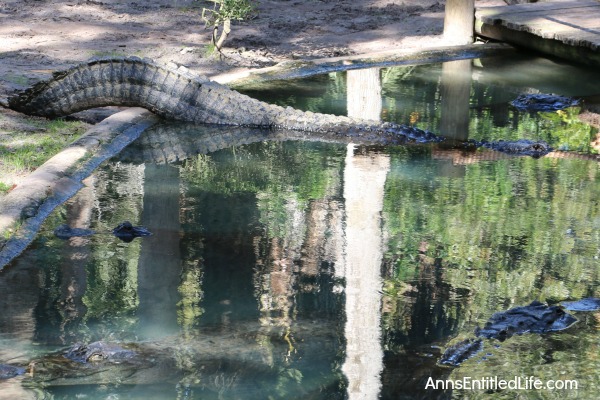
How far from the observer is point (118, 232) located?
A: 14.7 ft

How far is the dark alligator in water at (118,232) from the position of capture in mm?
4449

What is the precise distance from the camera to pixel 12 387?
304 cm

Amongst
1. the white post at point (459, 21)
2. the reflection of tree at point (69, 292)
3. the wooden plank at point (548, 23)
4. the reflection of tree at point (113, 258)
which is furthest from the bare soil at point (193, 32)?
the reflection of tree at point (69, 292)

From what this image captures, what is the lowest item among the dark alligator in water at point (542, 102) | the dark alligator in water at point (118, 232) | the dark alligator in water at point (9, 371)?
the dark alligator in water at point (9, 371)

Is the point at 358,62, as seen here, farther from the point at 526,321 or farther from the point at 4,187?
the point at 526,321

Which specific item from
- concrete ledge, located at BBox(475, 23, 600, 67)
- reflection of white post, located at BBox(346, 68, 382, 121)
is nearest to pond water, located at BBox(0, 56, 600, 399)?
reflection of white post, located at BBox(346, 68, 382, 121)

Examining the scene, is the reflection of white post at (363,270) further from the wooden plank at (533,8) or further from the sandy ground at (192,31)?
the wooden plank at (533,8)

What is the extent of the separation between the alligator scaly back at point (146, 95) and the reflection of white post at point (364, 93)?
0.65 m

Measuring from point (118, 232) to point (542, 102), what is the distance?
3774 mm

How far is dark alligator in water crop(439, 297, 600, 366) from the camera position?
331 cm

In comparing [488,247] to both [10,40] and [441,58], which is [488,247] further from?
[10,40]

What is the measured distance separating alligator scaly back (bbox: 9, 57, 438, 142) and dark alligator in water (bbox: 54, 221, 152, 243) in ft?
7.24

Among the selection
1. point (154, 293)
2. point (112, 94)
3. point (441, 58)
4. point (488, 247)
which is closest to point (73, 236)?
point (154, 293)

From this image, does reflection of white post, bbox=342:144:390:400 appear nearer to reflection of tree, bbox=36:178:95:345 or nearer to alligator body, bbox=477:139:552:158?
alligator body, bbox=477:139:552:158
